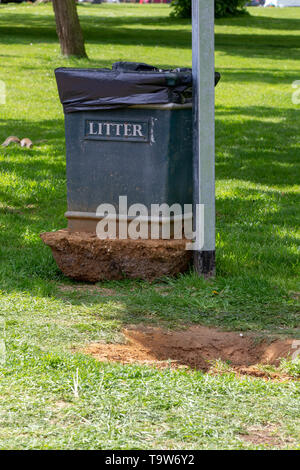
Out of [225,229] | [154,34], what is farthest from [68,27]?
[225,229]

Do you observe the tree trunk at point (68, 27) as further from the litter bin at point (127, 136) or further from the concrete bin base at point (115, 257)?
the concrete bin base at point (115, 257)

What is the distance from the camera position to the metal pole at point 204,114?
5.19 meters

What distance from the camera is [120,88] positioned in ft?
17.3

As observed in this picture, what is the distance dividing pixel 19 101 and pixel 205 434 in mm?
12326

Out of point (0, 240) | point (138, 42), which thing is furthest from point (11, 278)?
point (138, 42)

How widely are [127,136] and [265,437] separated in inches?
105

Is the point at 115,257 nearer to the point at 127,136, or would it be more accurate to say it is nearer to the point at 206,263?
the point at 206,263

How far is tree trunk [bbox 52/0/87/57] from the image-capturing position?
1886cm

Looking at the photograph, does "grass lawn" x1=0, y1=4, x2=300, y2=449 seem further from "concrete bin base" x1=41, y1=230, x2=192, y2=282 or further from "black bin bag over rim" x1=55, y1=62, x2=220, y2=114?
"black bin bag over rim" x1=55, y1=62, x2=220, y2=114

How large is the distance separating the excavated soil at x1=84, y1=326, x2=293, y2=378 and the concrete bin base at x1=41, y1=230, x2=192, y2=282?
88cm

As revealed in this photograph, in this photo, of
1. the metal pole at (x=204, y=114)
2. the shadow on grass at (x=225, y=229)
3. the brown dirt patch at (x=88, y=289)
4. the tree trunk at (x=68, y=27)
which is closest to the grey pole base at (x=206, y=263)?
the metal pole at (x=204, y=114)

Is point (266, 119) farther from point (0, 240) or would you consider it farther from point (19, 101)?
point (0, 240)

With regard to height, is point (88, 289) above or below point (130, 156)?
below

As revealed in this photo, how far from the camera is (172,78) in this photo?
516cm
